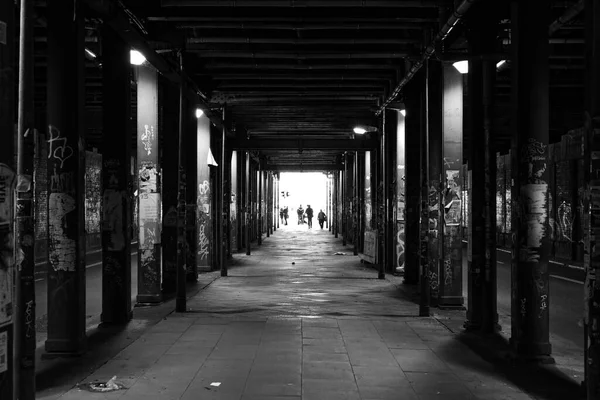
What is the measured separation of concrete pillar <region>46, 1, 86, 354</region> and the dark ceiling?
59cm

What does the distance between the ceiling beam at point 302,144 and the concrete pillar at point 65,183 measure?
13.1m

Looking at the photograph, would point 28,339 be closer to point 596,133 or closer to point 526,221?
point 596,133

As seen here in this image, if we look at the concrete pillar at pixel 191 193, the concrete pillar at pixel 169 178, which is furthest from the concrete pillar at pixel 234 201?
the concrete pillar at pixel 169 178

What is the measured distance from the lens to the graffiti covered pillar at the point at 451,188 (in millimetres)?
12664

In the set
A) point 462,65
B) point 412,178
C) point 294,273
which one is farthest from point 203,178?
point 462,65

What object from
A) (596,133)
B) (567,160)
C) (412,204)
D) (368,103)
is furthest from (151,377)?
(567,160)

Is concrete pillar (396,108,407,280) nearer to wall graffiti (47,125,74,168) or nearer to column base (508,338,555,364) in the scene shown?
column base (508,338,555,364)

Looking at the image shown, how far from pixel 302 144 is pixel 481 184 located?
12.4 metres

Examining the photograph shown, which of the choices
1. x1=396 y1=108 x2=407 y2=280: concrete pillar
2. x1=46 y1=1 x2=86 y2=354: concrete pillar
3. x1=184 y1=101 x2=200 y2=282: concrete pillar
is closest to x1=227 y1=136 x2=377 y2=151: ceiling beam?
x1=396 y1=108 x2=407 y2=280: concrete pillar

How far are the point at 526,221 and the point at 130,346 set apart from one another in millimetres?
5447

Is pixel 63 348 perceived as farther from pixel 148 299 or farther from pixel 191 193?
pixel 191 193

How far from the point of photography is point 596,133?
5469 mm

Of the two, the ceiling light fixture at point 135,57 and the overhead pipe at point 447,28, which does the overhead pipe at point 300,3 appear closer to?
the overhead pipe at point 447,28

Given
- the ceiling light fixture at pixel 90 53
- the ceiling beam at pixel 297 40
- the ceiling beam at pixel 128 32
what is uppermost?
the ceiling beam at pixel 297 40
